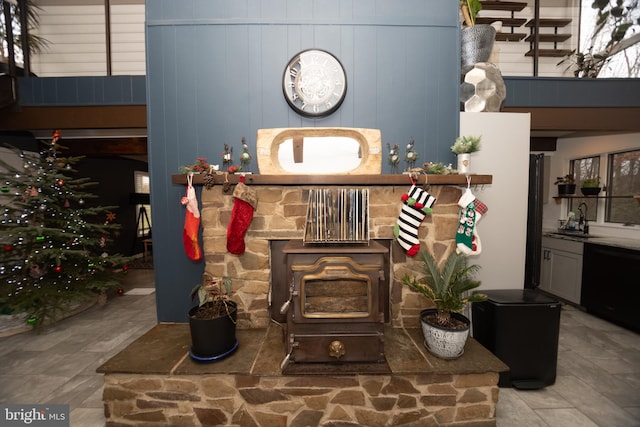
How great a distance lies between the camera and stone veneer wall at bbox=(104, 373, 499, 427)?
174 cm

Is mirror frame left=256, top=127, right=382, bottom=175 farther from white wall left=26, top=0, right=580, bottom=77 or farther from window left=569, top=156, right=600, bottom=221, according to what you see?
window left=569, top=156, right=600, bottom=221

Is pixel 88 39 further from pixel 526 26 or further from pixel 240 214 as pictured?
pixel 526 26

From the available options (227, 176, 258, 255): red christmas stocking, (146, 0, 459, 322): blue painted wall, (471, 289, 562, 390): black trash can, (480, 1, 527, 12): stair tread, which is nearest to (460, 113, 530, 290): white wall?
(146, 0, 459, 322): blue painted wall

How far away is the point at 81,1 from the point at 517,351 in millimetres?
7467

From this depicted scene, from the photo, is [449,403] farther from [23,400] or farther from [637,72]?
[637,72]

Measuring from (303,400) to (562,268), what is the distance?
414cm

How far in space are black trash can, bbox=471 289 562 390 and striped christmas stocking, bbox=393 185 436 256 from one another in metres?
0.77

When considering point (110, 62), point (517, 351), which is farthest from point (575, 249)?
point (110, 62)

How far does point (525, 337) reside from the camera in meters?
2.03

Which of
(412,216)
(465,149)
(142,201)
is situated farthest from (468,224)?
(142,201)

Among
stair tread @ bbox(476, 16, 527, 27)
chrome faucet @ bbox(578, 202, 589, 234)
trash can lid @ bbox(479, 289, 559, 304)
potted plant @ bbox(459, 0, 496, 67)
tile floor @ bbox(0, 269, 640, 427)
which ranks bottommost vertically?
tile floor @ bbox(0, 269, 640, 427)

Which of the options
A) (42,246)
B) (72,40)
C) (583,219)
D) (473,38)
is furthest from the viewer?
(72,40)

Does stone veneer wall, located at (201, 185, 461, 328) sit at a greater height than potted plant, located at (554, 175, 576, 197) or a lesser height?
lesser

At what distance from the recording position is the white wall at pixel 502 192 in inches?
99.2
